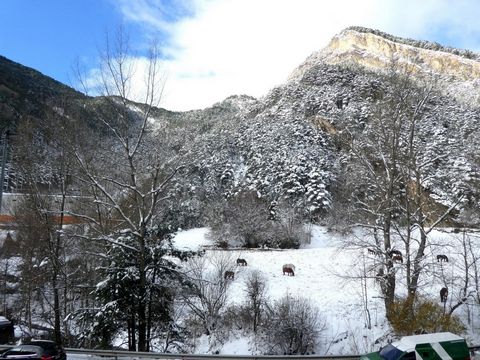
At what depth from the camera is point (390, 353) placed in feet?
34.2

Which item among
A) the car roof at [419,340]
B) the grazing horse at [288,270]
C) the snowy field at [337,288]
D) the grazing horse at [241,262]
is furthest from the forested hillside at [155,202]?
the car roof at [419,340]

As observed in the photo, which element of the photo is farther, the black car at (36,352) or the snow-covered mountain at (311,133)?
the snow-covered mountain at (311,133)

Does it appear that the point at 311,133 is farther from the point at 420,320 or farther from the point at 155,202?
the point at 155,202

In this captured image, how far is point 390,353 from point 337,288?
17.4m

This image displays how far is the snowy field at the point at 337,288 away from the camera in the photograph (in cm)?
2122

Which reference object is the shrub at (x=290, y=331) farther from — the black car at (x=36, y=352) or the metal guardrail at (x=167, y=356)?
the black car at (x=36, y=352)

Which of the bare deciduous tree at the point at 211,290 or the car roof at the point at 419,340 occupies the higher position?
the car roof at the point at 419,340

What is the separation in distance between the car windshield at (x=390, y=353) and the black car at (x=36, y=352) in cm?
881

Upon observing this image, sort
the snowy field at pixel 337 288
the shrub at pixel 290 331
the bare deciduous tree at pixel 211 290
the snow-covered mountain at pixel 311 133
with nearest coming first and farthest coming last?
1. the shrub at pixel 290 331
2. the snowy field at pixel 337 288
3. the snow-covered mountain at pixel 311 133
4. the bare deciduous tree at pixel 211 290

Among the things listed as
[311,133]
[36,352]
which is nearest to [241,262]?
[36,352]

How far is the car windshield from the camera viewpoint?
33.6 ft

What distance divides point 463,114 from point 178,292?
116 ft

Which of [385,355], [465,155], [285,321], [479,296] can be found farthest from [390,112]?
[385,355]

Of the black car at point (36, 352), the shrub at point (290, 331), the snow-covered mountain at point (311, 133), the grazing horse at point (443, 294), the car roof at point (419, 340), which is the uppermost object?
the snow-covered mountain at point (311, 133)
